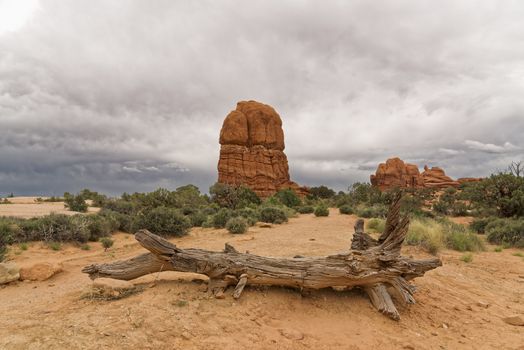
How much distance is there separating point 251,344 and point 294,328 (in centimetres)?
80

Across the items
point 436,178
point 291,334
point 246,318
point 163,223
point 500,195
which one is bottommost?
point 291,334

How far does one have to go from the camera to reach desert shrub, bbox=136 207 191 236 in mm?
13867

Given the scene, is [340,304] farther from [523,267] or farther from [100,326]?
[523,267]

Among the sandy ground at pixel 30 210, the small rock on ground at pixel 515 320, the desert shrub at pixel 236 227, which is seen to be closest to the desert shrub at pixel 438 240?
the small rock on ground at pixel 515 320

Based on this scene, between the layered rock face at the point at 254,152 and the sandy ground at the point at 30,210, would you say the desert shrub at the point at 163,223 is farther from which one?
the layered rock face at the point at 254,152

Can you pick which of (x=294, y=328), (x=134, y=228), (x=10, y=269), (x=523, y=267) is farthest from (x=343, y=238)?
(x=10, y=269)

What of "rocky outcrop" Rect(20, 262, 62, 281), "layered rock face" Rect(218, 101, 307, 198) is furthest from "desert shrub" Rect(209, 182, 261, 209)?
"rocky outcrop" Rect(20, 262, 62, 281)

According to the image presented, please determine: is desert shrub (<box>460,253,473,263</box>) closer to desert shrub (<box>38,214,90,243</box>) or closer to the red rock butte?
desert shrub (<box>38,214,90,243</box>)

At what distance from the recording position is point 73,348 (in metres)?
3.73

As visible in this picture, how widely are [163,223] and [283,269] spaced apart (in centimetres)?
950

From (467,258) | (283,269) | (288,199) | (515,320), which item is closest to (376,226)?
(467,258)

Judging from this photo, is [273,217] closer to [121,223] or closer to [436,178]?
[121,223]

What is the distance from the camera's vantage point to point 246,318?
4.83 m

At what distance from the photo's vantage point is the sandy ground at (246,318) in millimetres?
4136
